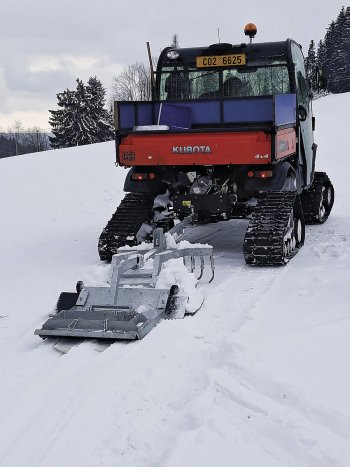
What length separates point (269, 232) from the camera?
21.8ft

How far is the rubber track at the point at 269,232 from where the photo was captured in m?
6.55

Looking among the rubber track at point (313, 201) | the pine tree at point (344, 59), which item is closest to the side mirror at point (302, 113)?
the rubber track at point (313, 201)

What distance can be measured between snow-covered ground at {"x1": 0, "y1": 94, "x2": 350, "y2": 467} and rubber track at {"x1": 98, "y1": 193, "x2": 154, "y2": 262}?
1.39 ft

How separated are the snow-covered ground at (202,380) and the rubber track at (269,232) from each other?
15cm

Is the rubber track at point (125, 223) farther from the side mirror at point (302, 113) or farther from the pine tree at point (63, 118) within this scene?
the pine tree at point (63, 118)

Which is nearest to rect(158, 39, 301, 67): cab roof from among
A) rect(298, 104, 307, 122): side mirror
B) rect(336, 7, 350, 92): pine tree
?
rect(298, 104, 307, 122): side mirror

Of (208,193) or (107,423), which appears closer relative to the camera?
(107,423)

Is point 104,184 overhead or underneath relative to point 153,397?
overhead

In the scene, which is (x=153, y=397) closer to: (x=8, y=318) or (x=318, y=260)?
(x=8, y=318)

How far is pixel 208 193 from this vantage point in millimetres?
7234

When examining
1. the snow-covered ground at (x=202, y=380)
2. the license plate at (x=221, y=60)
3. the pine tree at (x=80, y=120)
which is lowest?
the snow-covered ground at (x=202, y=380)

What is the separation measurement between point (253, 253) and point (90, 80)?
1922 inches

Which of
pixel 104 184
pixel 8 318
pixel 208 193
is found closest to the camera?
pixel 8 318

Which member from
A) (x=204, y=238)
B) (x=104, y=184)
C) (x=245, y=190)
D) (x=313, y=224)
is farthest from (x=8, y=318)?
(x=104, y=184)
